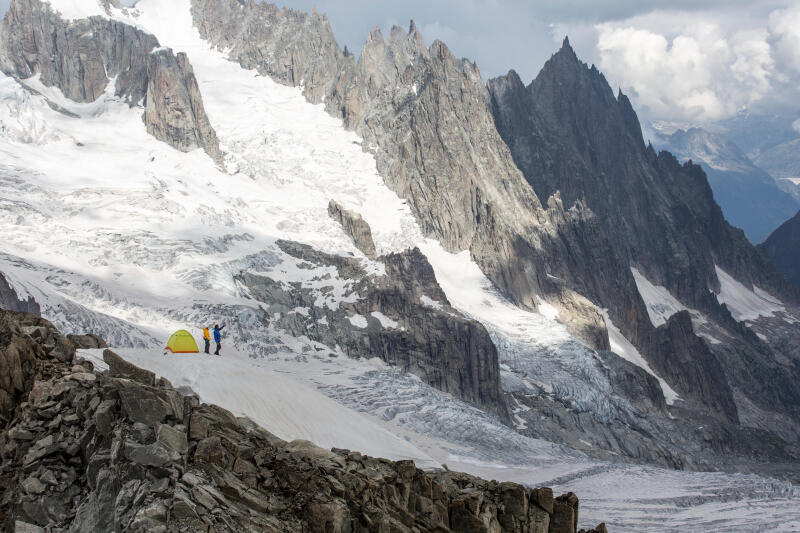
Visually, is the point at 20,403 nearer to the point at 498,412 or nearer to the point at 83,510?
the point at 83,510

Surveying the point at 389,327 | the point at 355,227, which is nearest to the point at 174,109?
the point at 355,227

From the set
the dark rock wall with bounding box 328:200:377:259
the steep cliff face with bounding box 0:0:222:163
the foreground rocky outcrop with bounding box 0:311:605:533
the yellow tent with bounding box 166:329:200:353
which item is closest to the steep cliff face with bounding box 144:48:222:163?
Answer: the steep cliff face with bounding box 0:0:222:163

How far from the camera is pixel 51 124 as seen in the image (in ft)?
550

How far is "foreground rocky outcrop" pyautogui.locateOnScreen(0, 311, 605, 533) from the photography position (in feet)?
63.5

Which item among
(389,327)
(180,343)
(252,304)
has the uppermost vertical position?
(252,304)

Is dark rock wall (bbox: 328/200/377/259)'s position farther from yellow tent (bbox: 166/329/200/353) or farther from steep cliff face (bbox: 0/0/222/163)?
yellow tent (bbox: 166/329/200/353)

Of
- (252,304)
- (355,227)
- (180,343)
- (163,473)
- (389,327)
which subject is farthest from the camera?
(355,227)

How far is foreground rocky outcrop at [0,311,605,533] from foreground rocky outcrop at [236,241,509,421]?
107518 mm

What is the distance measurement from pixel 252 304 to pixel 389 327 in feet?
81.2

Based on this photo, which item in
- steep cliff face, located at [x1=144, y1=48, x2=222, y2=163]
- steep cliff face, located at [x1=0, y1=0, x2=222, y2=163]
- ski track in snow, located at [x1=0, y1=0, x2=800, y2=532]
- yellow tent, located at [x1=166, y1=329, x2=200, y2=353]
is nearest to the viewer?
yellow tent, located at [x1=166, y1=329, x2=200, y2=353]

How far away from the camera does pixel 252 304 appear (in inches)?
5128

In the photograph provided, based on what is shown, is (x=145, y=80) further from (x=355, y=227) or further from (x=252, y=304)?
(x=252, y=304)

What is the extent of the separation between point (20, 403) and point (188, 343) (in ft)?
57.8

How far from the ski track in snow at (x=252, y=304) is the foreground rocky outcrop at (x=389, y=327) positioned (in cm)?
303
